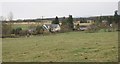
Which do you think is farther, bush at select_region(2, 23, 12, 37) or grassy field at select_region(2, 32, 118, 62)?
bush at select_region(2, 23, 12, 37)

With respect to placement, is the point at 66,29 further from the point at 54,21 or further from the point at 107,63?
the point at 107,63

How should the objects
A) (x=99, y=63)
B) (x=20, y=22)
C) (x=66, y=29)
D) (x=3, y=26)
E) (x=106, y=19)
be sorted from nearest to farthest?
(x=99, y=63)
(x=3, y=26)
(x=66, y=29)
(x=20, y=22)
(x=106, y=19)

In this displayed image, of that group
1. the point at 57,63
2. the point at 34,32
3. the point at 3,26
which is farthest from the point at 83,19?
the point at 57,63

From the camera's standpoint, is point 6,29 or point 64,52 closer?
point 64,52

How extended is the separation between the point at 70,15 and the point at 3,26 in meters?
27.7

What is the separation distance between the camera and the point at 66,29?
50.3 m

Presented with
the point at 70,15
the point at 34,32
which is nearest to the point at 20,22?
the point at 70,15

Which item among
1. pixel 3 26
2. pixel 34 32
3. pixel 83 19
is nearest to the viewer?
pixel 3 26

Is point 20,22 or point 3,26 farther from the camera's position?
point 20,22

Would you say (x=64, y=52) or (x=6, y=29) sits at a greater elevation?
(x=64, y=52)

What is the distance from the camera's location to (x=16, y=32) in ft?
127

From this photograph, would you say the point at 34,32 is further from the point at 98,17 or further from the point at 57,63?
the point at 57,63

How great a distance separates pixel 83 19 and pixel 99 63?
2671 inches

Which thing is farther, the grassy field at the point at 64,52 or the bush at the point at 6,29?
the bush at the point at 6,29
